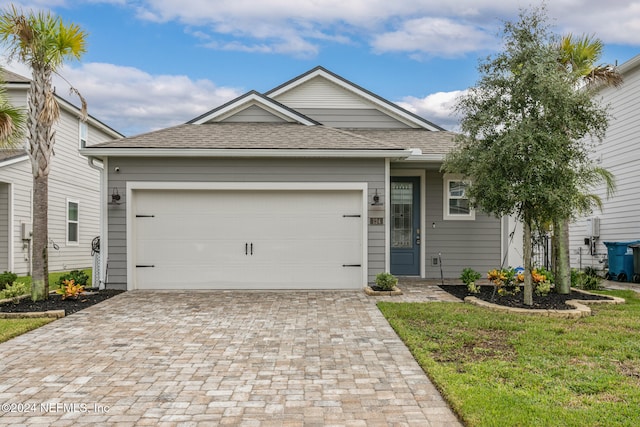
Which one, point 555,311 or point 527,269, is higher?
point 527,269

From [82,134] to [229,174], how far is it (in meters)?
10.6

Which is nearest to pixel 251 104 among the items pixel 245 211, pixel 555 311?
pixel 245 211

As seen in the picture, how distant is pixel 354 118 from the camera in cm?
1396

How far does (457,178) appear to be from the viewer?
12.2 meters

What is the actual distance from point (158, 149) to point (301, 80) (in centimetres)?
541

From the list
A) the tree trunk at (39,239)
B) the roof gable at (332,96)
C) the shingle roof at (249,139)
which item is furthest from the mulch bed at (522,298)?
the tree trunk at (39,239)

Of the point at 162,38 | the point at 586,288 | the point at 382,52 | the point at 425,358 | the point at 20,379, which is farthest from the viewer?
the point at 382,52

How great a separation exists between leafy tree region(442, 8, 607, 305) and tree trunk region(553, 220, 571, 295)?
1309 millimetres

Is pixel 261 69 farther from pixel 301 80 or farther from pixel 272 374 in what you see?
pixel 272 374

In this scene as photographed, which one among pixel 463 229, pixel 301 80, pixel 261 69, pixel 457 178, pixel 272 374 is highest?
pixel 261 69

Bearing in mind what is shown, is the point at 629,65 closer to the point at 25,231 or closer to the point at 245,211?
the point at 245,211

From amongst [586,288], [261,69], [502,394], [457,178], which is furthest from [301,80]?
[502,394]

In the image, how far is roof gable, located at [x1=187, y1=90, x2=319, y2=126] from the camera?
12125 millimetres

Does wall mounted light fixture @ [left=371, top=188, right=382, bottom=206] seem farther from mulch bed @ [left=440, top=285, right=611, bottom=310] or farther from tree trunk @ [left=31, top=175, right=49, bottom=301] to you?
tree trunk @ [left=31, top=175, right=49, bottom=301]
